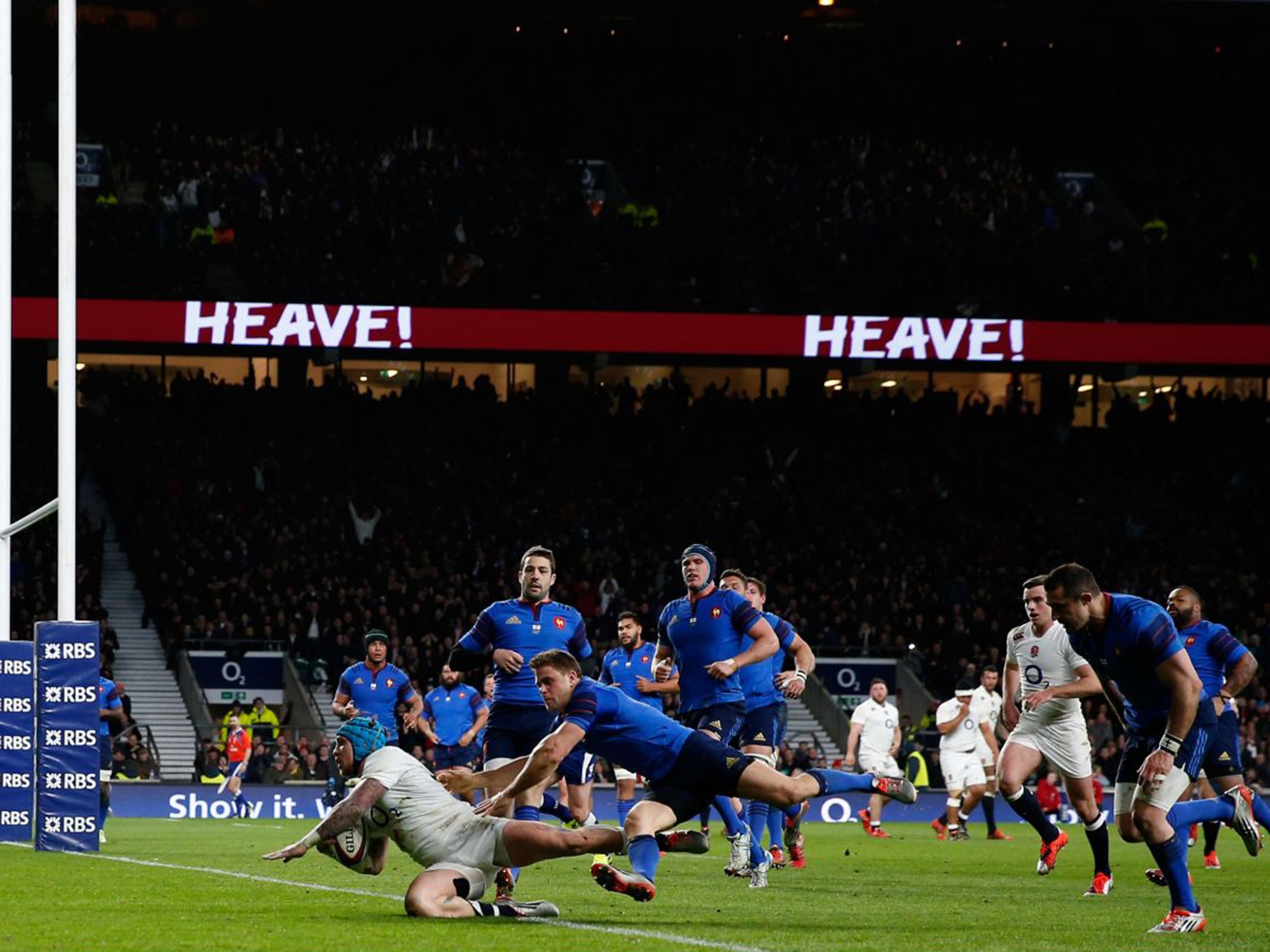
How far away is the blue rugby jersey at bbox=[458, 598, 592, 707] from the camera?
14.4 meters

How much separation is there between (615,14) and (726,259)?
315 inches

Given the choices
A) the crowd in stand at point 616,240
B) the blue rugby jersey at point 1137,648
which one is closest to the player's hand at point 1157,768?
the blue rugby jersey at point 1137,648

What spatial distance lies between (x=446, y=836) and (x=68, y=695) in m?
8.49

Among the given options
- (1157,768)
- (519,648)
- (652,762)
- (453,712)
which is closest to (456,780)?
(652,762)

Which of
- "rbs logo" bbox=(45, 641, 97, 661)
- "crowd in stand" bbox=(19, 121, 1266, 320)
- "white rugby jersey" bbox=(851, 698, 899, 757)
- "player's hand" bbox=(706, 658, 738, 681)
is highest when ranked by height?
"crowd in stand" bbox=(19, 121, 1266, 320)

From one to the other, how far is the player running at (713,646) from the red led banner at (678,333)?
25.1m

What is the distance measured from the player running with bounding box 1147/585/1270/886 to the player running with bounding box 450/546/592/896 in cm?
484

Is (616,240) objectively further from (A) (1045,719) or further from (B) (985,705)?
(A) (1045,719)

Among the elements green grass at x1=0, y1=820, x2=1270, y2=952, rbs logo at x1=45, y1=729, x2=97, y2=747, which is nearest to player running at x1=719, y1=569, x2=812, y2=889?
green grass at x1=0, y1=820, x2=1270, y2=952

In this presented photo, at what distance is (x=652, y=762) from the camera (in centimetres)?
1135

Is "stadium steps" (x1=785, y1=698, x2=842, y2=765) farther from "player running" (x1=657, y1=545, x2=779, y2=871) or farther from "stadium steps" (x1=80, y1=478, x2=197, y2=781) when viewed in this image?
"player running" (x1=657, y1=545, x2=779, y2=871)

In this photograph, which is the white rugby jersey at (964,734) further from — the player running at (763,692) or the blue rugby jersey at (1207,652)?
the player running at (763,692)

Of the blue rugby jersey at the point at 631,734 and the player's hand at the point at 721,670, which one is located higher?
the player's hand at the point at 721,670

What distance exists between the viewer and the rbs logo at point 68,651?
1855 centimetres
